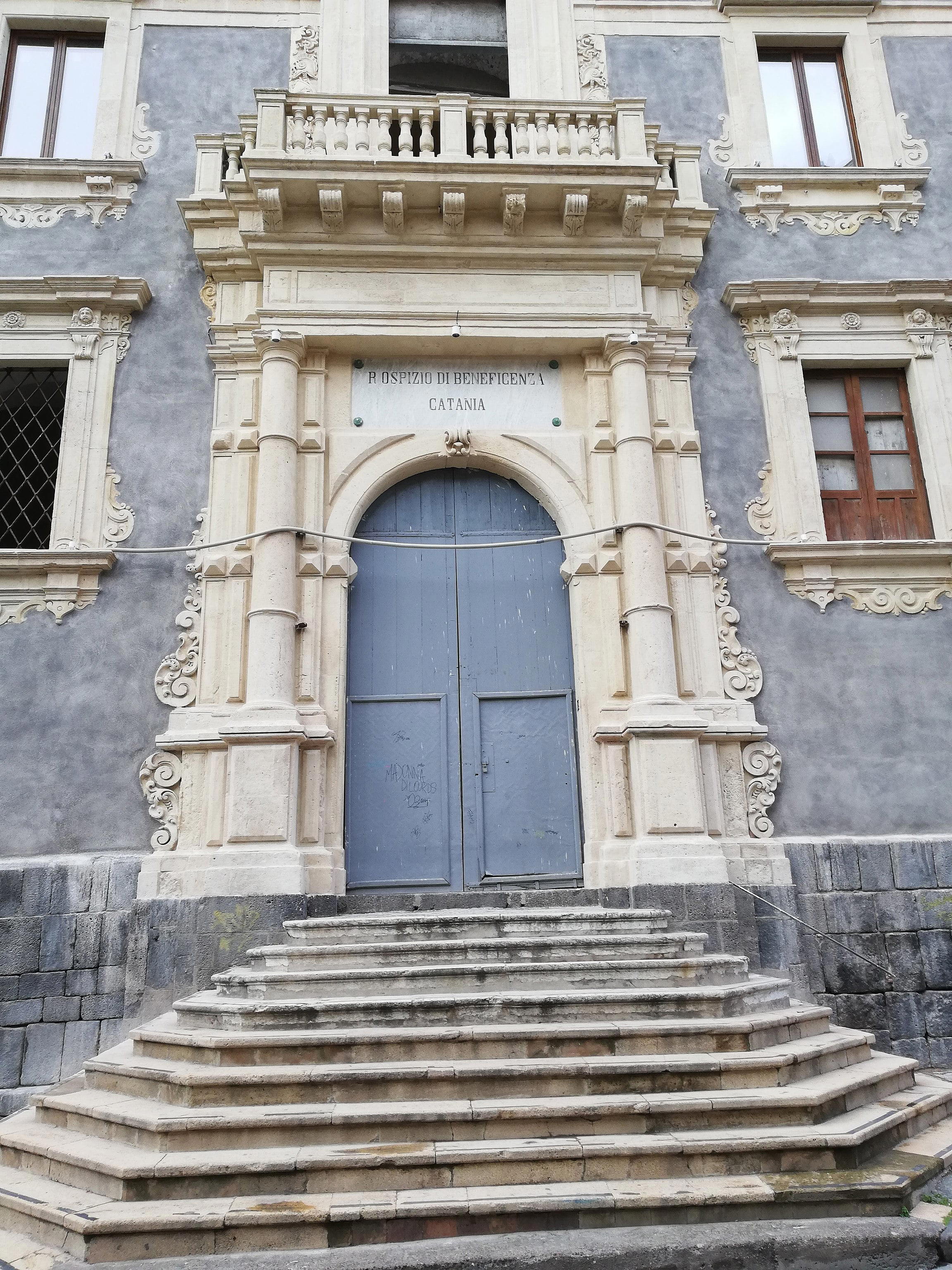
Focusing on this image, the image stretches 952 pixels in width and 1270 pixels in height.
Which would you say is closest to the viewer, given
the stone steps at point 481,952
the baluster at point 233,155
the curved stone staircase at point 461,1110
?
the curved stone staircase at point 461,1110

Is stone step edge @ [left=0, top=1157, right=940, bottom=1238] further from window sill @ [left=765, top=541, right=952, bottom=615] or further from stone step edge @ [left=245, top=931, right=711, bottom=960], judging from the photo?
window sill @ [left=765, top=541, right=952, bottom=615]

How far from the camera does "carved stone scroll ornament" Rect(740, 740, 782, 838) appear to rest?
7.53 meters

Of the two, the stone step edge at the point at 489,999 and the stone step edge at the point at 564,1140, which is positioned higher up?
the stone step edge at the point at 489,999

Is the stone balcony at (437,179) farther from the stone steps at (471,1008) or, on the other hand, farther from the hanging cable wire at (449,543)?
the stone steps at (471,1008)

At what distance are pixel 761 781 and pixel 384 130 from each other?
6.21m

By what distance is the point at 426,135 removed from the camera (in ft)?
26.7

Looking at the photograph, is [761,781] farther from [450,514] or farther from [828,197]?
[828,197]

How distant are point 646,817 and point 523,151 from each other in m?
5.65

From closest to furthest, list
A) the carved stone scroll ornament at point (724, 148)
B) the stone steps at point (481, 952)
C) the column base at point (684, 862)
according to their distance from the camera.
Answer: 1. the stone steps at point (481, 952)
2. the column base at point (684, 862)
3. the carved stone scroll ornament at point (724, 148)

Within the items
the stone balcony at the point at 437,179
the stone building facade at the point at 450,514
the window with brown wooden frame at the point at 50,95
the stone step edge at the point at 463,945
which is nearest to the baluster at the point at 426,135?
the stone balcony at the point at 437,179

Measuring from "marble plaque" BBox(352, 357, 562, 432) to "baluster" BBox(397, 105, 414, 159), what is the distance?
1634mm

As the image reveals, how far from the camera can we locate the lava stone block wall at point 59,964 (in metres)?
6.64

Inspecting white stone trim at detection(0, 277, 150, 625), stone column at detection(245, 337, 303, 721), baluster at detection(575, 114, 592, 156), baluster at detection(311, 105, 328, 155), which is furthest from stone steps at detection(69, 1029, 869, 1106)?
baluster at detection(575, 114, 592, 156)

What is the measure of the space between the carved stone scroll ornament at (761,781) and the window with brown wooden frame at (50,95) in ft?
25.7
